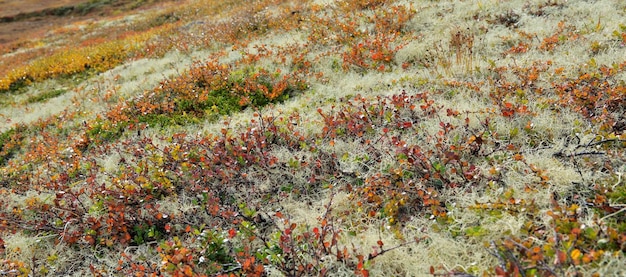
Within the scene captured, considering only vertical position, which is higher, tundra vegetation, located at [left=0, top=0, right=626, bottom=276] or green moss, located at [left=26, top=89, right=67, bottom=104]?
tundra vegetation, located at [left=0, top=0, right=626, bottom=276]

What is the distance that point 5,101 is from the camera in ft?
46.8

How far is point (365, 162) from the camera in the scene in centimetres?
490

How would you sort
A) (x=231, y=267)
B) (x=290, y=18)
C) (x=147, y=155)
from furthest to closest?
(x=290, y=18), (x=147, y=155), (x=231, y=267)

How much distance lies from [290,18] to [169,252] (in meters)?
10.4

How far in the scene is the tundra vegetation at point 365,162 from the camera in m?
3.49

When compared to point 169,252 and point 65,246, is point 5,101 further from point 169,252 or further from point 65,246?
point 169,252

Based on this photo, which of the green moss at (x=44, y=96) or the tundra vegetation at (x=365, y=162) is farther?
the green moss at (x=44, y=96)

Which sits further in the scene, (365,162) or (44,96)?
(44,96)

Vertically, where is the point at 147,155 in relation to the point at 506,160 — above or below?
below

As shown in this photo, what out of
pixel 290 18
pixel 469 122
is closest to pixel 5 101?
pixel 290 18

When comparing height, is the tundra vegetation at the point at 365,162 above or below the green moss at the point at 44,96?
above

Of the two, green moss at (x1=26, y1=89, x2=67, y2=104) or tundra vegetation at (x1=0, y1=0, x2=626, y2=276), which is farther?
green moss at (x1=26, y1=89, x2=67, y2=104)

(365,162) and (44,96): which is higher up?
(365,162)

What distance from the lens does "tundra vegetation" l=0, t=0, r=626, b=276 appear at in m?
3.49
